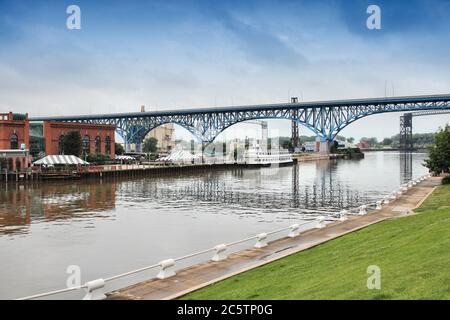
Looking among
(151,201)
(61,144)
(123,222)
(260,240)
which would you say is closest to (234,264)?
(260,240)

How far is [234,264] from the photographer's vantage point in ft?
53.7

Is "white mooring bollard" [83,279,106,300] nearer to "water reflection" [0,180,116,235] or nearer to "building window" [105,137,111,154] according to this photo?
"water reflection" [0,180,116,235]

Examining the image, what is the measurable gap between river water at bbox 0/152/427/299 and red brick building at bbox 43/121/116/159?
31.7 m

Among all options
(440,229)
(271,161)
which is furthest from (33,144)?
(440,229)

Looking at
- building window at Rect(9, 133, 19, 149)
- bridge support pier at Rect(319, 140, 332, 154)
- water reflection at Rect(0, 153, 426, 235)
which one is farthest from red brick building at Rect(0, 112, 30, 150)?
bridge support pier at Rect(319, 140, 332, 154)

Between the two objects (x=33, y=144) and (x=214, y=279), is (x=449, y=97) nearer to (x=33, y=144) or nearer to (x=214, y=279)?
(x=33, y=144)

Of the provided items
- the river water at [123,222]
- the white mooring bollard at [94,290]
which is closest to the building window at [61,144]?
the river water at [123,222]

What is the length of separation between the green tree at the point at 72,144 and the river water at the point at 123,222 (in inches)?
1206

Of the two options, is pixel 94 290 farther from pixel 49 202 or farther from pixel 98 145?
pixel 98 145

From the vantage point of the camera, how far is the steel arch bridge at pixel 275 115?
419 ft

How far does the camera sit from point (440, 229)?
15383 mm

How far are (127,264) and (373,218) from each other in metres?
14.2

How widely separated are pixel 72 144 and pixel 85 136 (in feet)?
27.3
